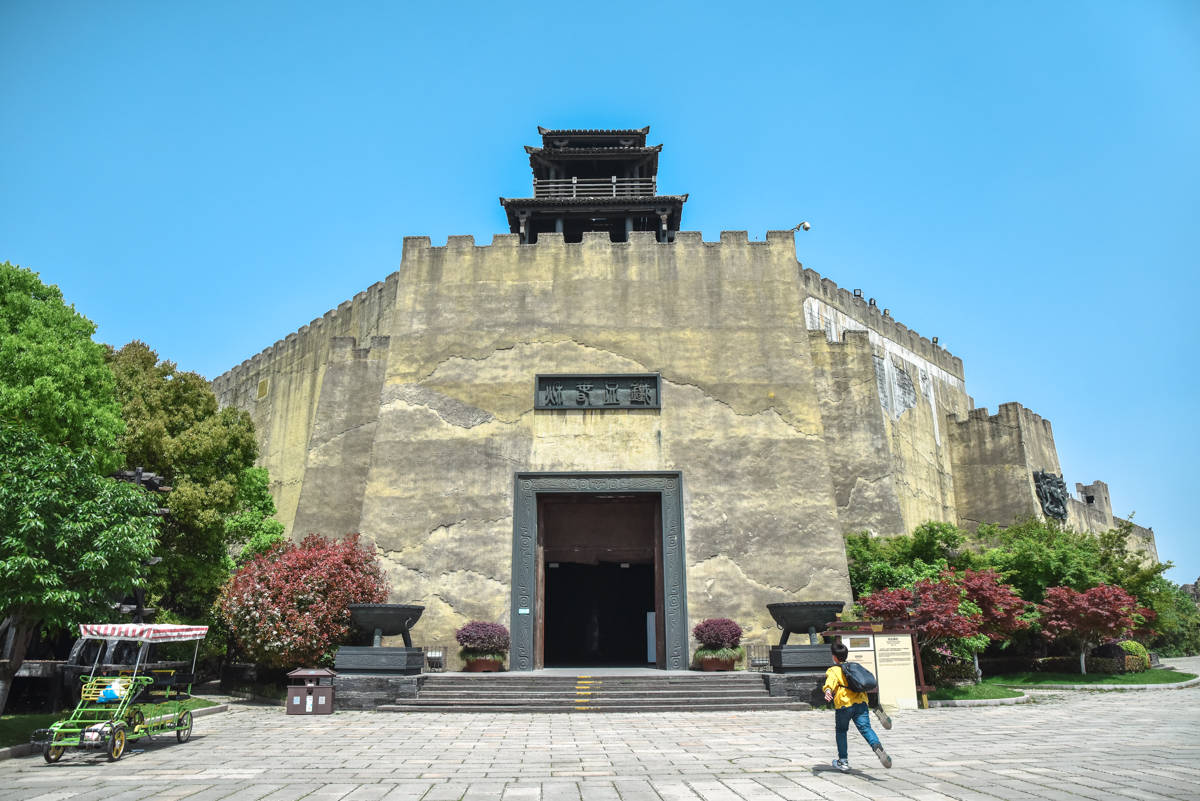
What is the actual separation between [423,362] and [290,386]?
13636 millimetres

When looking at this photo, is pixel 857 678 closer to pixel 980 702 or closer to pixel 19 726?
pixel 980 702

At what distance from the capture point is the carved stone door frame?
15.5m

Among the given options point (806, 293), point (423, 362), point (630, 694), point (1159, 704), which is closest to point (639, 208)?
point (806, 293)

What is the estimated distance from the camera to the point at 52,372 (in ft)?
44.3

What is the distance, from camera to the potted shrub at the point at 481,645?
1470cm

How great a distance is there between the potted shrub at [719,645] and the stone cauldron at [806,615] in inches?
45.2

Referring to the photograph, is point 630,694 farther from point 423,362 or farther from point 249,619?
point 423,362

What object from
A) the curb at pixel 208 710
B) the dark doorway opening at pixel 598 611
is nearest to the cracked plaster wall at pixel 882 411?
the dark doorway opening at pixel 598 611

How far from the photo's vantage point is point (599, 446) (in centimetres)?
1686

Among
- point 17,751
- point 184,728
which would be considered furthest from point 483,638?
point 17,751

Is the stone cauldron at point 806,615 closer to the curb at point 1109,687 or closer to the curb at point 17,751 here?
the curb at point 1109,687

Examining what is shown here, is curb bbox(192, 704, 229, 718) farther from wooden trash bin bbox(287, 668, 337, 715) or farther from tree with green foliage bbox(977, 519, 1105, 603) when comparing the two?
tree with green foliage bbox(977, 519, 1105, 603)

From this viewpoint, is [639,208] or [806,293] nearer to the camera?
[639,208]

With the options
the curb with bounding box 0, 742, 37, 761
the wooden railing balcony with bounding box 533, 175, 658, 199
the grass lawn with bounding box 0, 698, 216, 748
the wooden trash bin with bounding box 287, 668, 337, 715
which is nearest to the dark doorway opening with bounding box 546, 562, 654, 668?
the wooden trash bin with bounding box 287, 668, 337, 715
